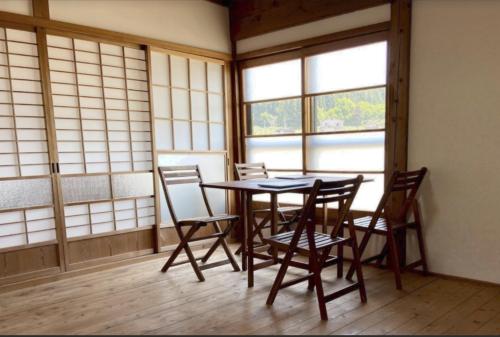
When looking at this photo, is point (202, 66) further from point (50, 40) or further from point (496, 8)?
point (496, 8)

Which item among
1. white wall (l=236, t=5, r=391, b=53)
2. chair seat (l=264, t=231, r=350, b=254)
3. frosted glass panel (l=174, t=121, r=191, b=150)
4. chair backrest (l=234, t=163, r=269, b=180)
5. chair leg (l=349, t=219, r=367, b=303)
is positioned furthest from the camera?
frosted glass panel (l=174, t=121, r=191, b=150)

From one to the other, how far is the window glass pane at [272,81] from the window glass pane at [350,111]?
1.11ft

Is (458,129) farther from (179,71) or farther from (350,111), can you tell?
(179,71)

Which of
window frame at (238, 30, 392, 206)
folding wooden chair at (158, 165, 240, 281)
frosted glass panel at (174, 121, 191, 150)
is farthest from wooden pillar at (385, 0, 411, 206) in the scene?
frosted glass panel at (174, 121, 191, 150)

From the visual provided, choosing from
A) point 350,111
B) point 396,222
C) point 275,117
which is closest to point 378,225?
point 396,222

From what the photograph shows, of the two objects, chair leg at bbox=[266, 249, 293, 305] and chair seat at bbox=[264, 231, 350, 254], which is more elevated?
chair seat at bbox=[264, 231, 350, 254]

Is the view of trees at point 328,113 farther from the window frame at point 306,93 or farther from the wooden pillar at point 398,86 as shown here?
the wooden pillar at point 398,86

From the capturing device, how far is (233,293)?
105 inches

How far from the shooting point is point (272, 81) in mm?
4051

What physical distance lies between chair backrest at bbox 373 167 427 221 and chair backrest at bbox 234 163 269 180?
51.3 inches

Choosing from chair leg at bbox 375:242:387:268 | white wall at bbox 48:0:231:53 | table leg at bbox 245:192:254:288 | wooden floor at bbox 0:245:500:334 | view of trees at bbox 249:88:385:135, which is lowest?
wooden floor at bbox 0:245:500:334

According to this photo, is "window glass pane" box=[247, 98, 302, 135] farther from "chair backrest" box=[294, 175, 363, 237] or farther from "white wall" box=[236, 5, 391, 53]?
"chair backrest" box=[294, 175, 363, 237]

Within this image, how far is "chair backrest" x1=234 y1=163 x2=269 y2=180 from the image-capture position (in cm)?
361

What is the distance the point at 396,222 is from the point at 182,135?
228 centimetres
